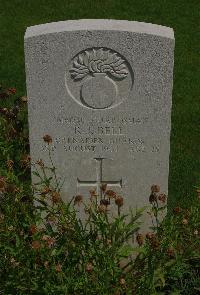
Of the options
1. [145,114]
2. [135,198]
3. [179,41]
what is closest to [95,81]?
[145,114]

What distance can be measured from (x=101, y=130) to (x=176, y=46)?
475cm

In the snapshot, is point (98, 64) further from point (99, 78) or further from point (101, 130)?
point (101, 130)

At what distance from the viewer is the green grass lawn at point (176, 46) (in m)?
5.75

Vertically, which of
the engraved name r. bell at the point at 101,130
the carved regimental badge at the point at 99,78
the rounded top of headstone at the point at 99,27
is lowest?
the engraved name r. bell at the point at 101,130

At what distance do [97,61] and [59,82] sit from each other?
288mm

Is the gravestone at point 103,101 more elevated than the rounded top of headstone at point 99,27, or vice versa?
the rounded top of headstone at point 99,27

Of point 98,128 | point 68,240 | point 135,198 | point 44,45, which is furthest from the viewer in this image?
point 135,198

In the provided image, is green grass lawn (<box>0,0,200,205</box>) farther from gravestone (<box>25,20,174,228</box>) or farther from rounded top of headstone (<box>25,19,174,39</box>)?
rounded top of headstone (<box>25,19,174,39</box>)

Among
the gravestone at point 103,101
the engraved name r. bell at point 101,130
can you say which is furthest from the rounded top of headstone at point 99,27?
the engraved name r. bell at point 101,130

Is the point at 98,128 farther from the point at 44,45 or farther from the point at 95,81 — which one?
the point at 44,45

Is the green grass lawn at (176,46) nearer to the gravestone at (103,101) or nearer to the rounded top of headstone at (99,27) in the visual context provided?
the gravestone at (103,101)

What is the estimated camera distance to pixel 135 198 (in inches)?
172

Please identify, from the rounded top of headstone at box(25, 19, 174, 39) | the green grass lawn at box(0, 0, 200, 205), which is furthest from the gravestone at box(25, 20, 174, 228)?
the green grass lawn at box(0, 0, 200, 205)

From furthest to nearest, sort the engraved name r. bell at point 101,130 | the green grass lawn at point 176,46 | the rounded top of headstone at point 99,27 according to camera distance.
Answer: the green grass lawn at point 176,46, the engraved name r. bell at point 101,130, the rounded top of headstone at point 99,27
